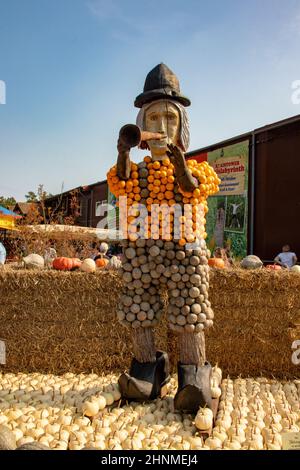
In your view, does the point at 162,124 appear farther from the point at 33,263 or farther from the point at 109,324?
the point at 33,263

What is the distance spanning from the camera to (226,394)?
3.11 m

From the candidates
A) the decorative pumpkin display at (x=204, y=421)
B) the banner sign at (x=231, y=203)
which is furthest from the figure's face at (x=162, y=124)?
the banner sign at (x=231, y=203)

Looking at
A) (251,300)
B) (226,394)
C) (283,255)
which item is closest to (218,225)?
(283,255)

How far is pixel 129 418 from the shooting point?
101 inches

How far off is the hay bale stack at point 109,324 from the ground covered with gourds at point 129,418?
29cm

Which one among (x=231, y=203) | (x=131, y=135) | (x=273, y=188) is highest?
(x=273, y=188)

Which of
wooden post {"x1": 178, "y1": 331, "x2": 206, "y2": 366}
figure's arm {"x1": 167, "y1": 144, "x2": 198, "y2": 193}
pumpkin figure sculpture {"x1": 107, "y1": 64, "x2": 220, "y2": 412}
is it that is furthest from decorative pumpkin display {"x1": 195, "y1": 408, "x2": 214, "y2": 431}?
figure's arm {"x1": 167, "y1": 144, "x2": 198, "y2": 193}

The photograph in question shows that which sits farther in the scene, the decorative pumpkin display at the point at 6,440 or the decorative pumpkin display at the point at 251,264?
the decorative pumpkin display at the point at 251,264

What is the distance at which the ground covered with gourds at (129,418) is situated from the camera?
2.22 metres

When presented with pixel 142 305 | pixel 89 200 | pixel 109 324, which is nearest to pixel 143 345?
pixel 142 305

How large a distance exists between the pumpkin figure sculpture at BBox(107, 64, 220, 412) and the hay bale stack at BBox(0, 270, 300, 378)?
2.66ft

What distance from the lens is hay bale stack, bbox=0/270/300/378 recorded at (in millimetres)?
3656

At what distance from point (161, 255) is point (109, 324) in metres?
1.16

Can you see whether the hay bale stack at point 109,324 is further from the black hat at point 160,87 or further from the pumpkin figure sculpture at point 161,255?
the black hat at point 160,87
